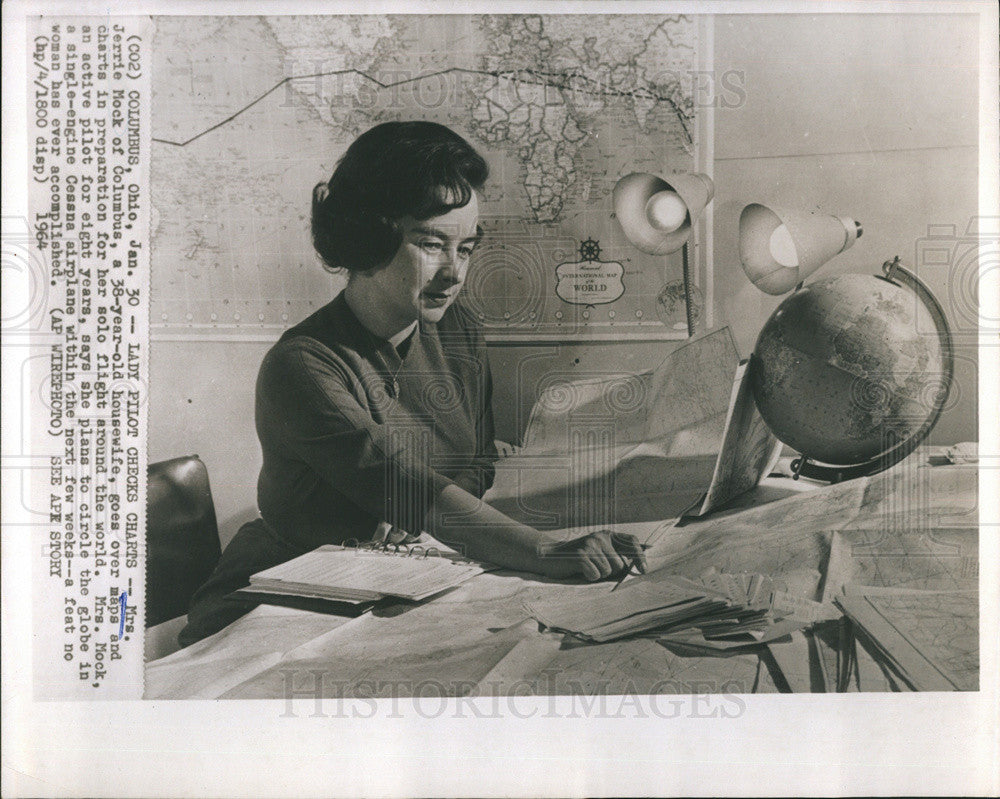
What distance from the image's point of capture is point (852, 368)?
9.04ft

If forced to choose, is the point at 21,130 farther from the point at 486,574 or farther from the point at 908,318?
the point at 908,318

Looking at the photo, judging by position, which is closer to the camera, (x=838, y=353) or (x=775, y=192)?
(x=838, y=353)

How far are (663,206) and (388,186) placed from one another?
3.02 feet

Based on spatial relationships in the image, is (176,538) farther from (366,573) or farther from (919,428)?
(919,428)

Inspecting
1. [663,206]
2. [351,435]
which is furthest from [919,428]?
[351,435]

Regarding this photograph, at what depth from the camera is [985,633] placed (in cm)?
289

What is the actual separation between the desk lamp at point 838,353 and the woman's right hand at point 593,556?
2.05ft

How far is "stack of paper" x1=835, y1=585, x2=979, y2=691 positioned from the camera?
2820 millimetres

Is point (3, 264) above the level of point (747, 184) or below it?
below

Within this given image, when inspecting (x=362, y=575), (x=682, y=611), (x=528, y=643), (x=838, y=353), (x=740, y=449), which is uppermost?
(x=838, y=353)

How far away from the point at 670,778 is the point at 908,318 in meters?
1.70

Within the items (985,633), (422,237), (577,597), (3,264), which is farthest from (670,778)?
(3,264)

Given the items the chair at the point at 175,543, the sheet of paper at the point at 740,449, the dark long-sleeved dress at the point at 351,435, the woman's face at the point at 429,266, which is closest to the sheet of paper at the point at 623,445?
the sheet of paper at the point at 740,449

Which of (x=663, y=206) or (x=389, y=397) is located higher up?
(x=663, y=206)
